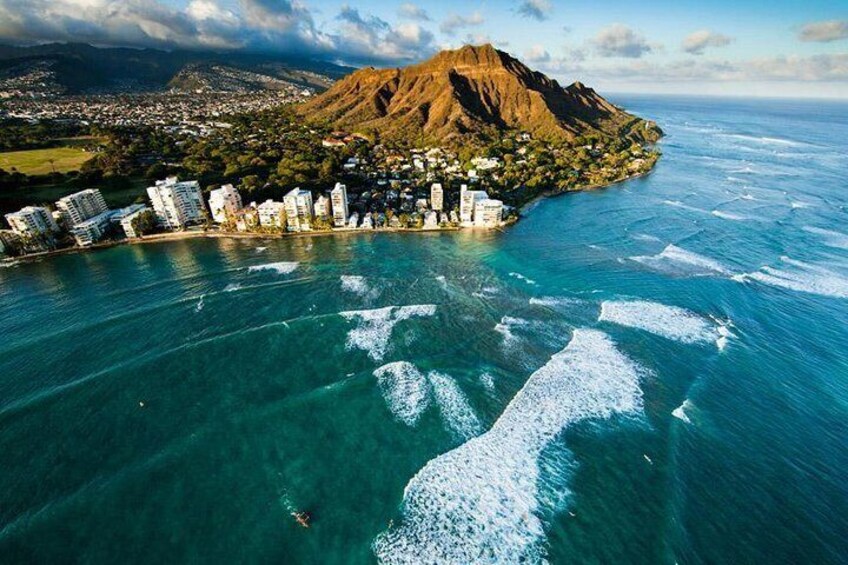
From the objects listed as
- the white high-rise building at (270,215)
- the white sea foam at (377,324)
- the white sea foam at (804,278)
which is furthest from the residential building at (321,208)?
the white sea foam at (804,278)

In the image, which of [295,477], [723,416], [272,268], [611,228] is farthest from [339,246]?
[723,416]

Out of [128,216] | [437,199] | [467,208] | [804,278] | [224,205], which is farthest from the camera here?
[437,199]

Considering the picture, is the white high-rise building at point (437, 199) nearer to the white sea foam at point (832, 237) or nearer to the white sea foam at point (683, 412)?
the white sea foam at point (683, 412)

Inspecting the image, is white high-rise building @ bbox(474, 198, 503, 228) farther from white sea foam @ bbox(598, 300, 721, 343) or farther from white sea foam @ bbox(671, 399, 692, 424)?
white sea foam @ bbox(671, 399, 692, 424)

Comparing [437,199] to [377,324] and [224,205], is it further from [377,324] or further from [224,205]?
[377,324]

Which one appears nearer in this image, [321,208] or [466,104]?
[321,208]

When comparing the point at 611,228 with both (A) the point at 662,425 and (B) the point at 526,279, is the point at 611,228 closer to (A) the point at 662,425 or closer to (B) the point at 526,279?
(B) the point at 526,279

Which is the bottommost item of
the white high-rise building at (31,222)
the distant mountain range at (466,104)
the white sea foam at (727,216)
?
the white sea foam at (727,216)

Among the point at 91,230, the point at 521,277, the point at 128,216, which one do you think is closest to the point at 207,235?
the point at 128,216
